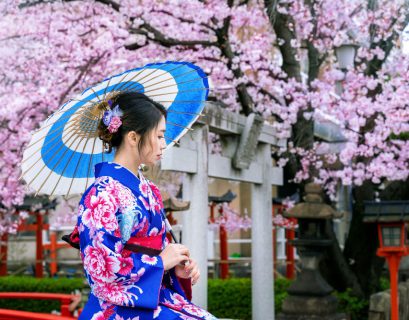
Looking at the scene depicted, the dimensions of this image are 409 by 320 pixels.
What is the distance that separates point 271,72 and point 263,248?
2.78m

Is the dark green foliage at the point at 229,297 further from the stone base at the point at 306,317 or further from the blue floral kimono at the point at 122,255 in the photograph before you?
the blue floral kimono at the point at 122,255

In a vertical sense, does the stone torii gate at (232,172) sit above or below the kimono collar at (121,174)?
above

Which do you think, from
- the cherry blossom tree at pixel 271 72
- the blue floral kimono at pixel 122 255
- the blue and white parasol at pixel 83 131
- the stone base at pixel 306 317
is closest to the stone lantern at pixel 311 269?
the stone base at pixel 306 317

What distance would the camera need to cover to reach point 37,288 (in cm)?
1276

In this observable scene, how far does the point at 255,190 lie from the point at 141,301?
258 inches

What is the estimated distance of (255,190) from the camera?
30.5 feet

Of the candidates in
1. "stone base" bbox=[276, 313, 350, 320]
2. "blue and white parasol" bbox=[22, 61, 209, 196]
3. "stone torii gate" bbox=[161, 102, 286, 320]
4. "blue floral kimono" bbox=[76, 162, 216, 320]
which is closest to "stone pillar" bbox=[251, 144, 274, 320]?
"stone torii gate" bbox=[161, 102, 286, 320]

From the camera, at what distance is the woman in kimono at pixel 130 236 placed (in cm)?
281

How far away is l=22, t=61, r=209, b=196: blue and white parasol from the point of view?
3469mm

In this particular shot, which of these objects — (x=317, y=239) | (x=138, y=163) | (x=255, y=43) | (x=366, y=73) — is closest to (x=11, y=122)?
(x=255, y=43)

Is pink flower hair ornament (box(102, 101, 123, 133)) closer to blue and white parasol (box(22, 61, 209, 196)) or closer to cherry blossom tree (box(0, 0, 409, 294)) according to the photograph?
blue and white parasol (box(22, 61, 209, 196))

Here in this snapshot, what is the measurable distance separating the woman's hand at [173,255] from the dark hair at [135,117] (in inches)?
16.8

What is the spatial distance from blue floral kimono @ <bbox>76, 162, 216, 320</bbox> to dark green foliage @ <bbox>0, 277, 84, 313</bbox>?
9.24 meters

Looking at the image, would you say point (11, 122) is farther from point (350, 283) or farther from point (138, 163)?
point (138, 163)
